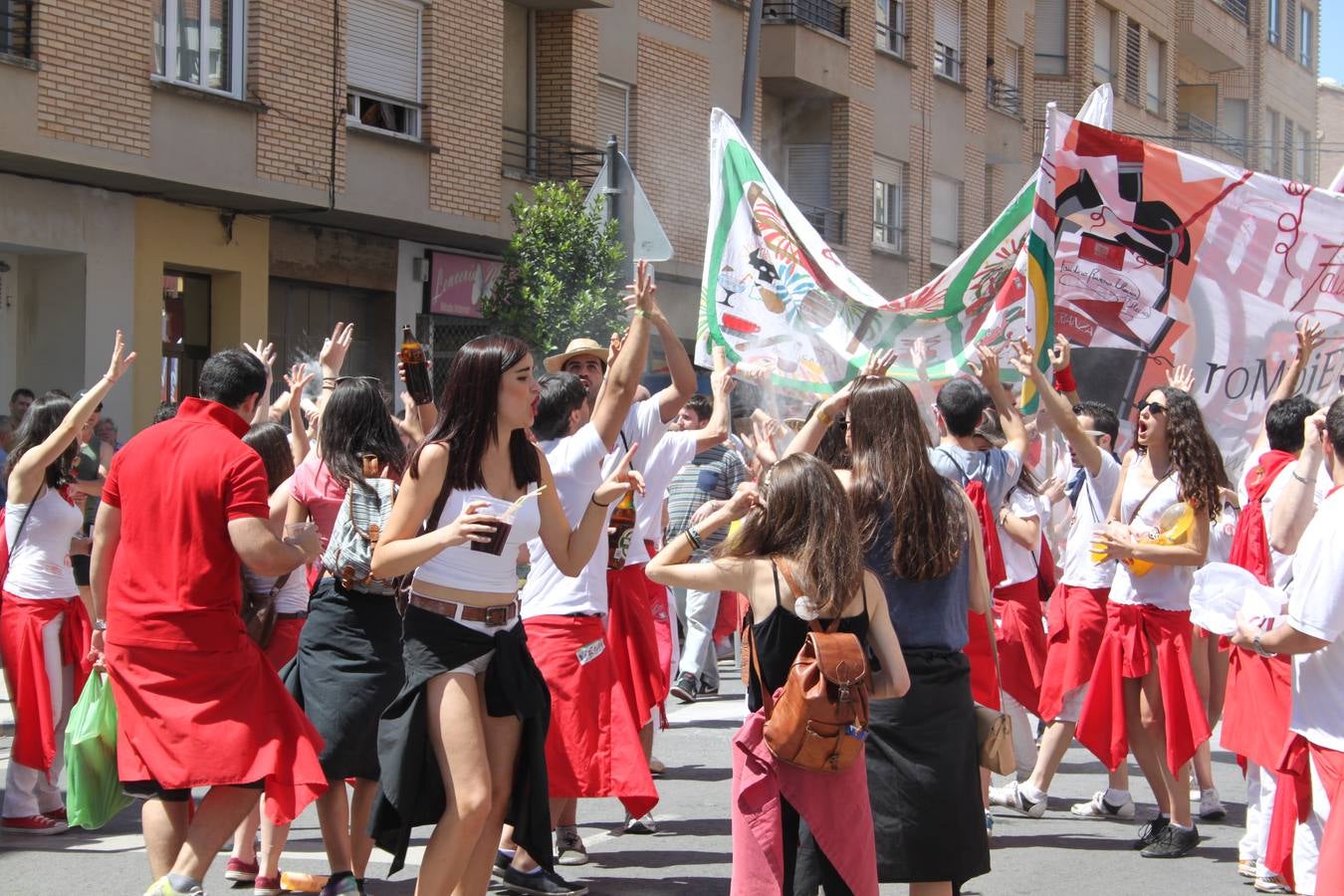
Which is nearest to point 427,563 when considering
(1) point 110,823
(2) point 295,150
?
(1) point 110,823

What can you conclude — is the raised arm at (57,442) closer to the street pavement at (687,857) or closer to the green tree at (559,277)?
the street pavement at (687,857)

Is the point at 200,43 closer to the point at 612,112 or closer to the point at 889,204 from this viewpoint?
the point at 612,112

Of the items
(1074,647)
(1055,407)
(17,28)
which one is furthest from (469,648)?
(17,28)

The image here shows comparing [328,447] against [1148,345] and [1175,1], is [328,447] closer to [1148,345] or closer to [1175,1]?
[1148,345]

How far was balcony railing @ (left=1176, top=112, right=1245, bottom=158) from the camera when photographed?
39.5 m

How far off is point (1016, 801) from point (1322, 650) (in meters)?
3.24

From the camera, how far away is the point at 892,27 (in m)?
29.0

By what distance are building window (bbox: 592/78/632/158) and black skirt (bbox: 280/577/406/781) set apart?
54.4 ft

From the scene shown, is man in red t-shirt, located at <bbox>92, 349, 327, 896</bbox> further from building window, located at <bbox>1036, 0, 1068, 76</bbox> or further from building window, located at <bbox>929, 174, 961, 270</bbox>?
building window, located at <bbox>1036, 0, 1068, 76</bbox>

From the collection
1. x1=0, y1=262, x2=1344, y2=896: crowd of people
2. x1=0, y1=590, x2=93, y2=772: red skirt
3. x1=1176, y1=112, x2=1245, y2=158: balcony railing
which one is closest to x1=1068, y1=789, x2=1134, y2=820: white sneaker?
x1=0, y1=262, x2=1344, y2=896: crowd of people

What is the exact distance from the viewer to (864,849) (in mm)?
4559

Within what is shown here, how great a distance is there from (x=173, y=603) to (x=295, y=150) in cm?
1267

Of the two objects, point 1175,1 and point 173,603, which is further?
point 1175,1

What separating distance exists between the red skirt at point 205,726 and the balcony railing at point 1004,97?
28.7 meters
